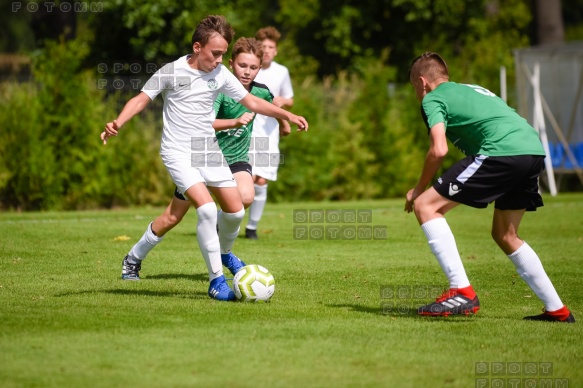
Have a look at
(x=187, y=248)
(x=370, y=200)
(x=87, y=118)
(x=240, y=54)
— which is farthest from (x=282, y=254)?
(x=370, y=200)

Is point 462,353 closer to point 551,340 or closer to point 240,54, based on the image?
point 551,340

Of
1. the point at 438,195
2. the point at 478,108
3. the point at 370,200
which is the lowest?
the point at 370,200

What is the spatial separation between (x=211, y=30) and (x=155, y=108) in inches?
481

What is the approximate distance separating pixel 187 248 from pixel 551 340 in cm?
554

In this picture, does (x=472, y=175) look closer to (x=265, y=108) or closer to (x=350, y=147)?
(x=265, y=108)

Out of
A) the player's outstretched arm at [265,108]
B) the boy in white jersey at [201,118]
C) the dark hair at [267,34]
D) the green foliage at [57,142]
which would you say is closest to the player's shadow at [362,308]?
the boy in white jersey at [201,118]

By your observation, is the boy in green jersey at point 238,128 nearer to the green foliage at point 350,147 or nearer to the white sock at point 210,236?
the white sock at point 210,236

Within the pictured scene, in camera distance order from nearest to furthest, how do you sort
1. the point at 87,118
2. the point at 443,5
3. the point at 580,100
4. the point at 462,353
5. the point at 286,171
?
the point at 462,353 → the point at 87,118 → the point at 286,171 → the point at 580,100 → the point at 443,5

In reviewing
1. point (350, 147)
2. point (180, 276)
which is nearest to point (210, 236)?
point (180, 276)

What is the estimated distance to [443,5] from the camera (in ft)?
94.8

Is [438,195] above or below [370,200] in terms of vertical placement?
above

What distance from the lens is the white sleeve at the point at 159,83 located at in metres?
7.37

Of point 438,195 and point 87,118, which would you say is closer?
point 438,195

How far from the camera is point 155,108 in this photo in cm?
1945
